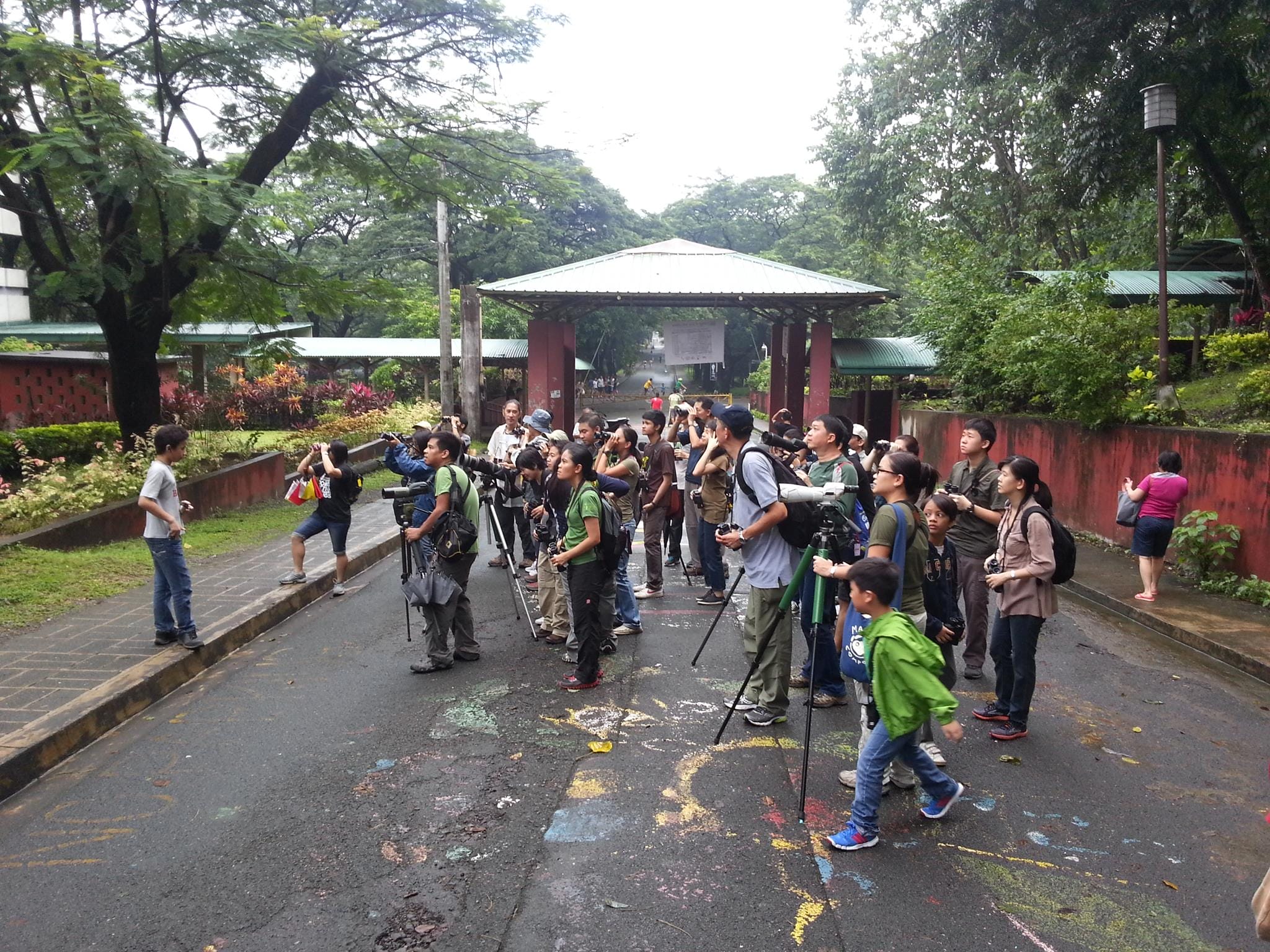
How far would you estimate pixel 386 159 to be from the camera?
1381 cm

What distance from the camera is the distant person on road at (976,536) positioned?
20.4 ft

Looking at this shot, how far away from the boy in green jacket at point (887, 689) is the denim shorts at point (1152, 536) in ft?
17.4

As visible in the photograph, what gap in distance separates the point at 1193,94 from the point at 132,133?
13.5 m

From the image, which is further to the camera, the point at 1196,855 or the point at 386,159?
the point at 386,159

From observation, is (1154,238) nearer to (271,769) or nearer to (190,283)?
(190,283)

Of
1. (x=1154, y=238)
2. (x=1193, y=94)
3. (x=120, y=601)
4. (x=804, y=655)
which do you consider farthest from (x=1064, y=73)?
(x=120, y=601)

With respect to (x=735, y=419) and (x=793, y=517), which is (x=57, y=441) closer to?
(x=735, y=419)

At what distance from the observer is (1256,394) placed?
31.0 feet

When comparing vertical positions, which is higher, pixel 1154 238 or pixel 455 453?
pixel 1154 238

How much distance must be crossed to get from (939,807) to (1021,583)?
A: 4.83 feet

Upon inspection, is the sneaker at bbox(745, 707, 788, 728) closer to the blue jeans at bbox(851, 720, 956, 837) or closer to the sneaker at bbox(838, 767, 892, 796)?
the sneaker at bbox(838, 767, 892, 796)

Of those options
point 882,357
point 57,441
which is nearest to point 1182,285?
point 882,357

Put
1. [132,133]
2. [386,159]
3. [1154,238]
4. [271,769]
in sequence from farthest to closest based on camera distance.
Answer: [1154,238]
[386,159]
[132,133]
[271,769]

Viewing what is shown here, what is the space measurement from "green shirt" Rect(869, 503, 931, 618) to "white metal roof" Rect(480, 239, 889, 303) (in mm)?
14234
